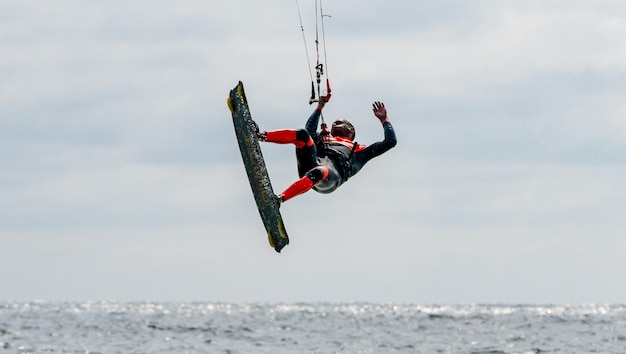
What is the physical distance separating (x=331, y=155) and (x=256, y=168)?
1.20 metres

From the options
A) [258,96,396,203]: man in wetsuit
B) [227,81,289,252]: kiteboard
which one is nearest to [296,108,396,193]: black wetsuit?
[258,96,396,203]: man in wetsuit

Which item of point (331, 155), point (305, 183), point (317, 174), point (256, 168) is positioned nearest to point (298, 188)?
point (305, 183)

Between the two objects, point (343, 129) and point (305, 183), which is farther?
point (343, 129)

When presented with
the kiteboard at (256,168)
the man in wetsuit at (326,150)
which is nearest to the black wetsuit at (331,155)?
the man in wetsuit at (326,150)

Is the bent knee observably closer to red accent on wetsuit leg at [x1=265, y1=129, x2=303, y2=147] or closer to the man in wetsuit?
the man in wetsuit

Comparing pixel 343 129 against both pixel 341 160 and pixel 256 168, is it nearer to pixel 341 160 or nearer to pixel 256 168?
pixel 341 160

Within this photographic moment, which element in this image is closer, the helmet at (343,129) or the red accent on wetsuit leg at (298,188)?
the red accent on wetsuit leg at (298,188)

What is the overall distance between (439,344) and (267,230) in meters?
31.2

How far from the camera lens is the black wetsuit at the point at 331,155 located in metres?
15.3

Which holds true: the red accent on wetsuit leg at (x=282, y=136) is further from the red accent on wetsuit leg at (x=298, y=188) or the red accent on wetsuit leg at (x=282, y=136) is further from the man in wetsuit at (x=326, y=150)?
the red accent on wetsuit leg at (x=298, y=188)

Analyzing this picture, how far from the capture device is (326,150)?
15.9m

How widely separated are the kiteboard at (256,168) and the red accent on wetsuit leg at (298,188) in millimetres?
186

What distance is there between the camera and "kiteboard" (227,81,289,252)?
1505 cm

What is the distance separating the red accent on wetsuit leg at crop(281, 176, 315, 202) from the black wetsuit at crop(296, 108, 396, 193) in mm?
84
